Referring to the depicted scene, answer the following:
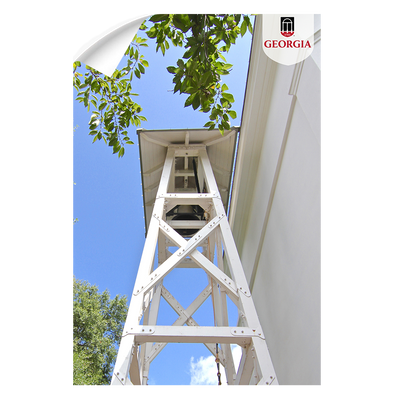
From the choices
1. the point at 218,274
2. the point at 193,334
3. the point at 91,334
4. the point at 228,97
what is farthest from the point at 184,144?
the point at 91,334

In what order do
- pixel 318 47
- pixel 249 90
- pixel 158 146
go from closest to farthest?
pixel 318 47 → pixel 249 90 → pixel 158 146

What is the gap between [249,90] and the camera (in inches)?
194

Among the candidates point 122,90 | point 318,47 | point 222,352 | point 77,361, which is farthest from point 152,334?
point 77,361

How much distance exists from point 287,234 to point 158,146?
295 cm

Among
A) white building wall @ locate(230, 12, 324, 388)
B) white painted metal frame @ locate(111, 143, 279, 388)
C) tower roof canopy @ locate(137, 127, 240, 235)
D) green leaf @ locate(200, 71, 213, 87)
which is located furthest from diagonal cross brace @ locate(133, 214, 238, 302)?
tower roof canopy @ locate(137, 127, 240, 235)

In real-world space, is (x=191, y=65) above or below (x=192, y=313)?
above

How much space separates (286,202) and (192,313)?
6.38ft

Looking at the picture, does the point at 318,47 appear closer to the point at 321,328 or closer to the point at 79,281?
the point at 321,328

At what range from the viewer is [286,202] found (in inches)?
159

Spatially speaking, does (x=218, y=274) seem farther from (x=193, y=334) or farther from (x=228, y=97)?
(x=228, y=97)

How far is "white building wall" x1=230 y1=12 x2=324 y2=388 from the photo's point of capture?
2918mm

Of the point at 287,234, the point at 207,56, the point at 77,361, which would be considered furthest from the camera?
the point at 77,361

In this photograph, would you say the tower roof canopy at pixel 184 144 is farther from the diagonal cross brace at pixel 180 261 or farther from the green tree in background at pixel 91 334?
the green tree in background at pixel 91 334

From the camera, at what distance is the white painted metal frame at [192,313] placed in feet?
8.39
